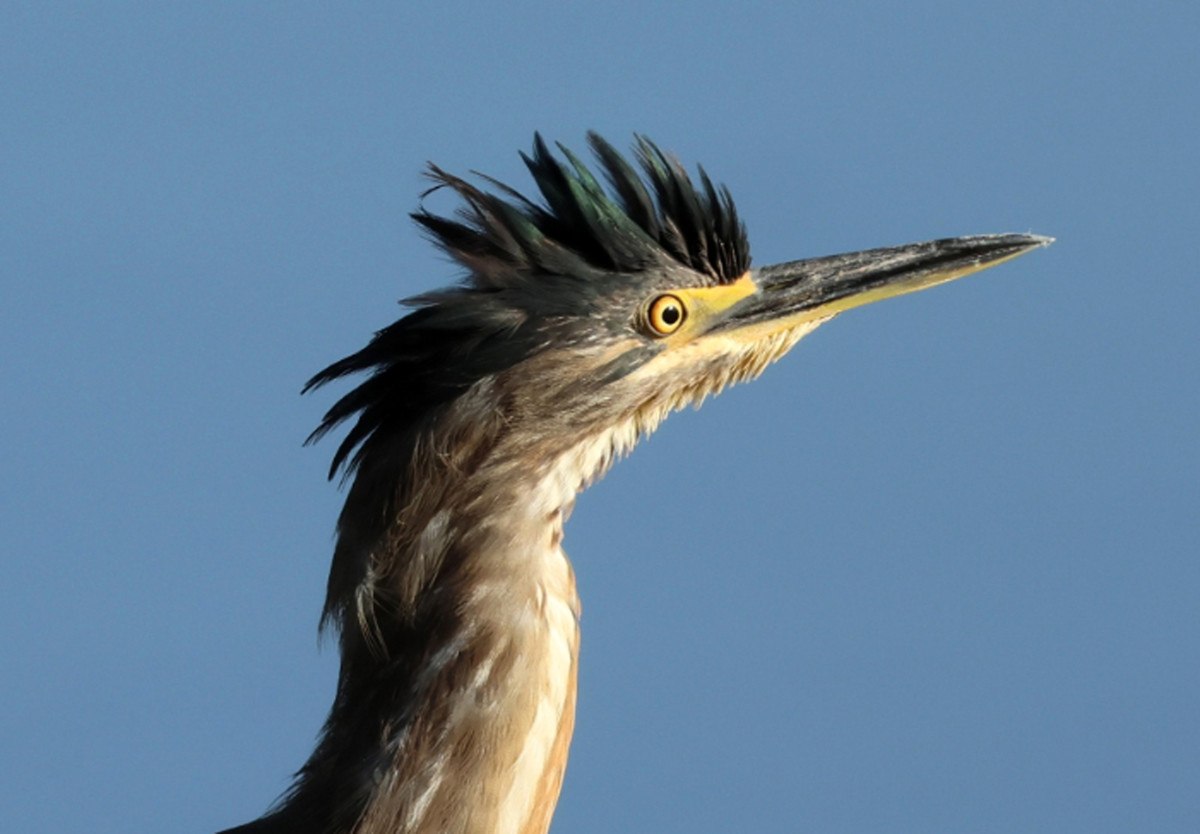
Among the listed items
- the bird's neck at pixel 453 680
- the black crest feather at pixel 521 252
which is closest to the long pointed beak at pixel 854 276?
the black crest feather at pixel 521 252

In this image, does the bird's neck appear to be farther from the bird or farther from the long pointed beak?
the long pointed beak

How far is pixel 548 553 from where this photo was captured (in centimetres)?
250

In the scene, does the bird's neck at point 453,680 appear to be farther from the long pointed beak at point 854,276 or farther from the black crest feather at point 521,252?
the long pointed beak at point 854,276

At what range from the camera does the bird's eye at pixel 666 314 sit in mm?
2557

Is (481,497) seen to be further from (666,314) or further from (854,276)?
(854,276)

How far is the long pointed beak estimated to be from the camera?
2693mm

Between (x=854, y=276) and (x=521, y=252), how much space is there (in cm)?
53

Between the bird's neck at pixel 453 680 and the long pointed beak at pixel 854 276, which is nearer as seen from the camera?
the bird's neck at pixel 453 680

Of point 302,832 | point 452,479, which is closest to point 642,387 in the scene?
point 452,479

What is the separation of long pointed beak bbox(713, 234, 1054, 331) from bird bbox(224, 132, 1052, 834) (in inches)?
6.7

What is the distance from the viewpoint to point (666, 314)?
2578 millimetres

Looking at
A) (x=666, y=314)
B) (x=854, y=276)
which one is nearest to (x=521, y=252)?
(x=666, y=314)

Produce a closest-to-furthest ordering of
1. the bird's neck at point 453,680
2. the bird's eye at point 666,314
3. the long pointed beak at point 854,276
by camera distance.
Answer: the bird's neck at point 453,680, the bird's eye at point 666,314, the long pointed beak at point 854,276

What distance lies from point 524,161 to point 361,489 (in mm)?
505
